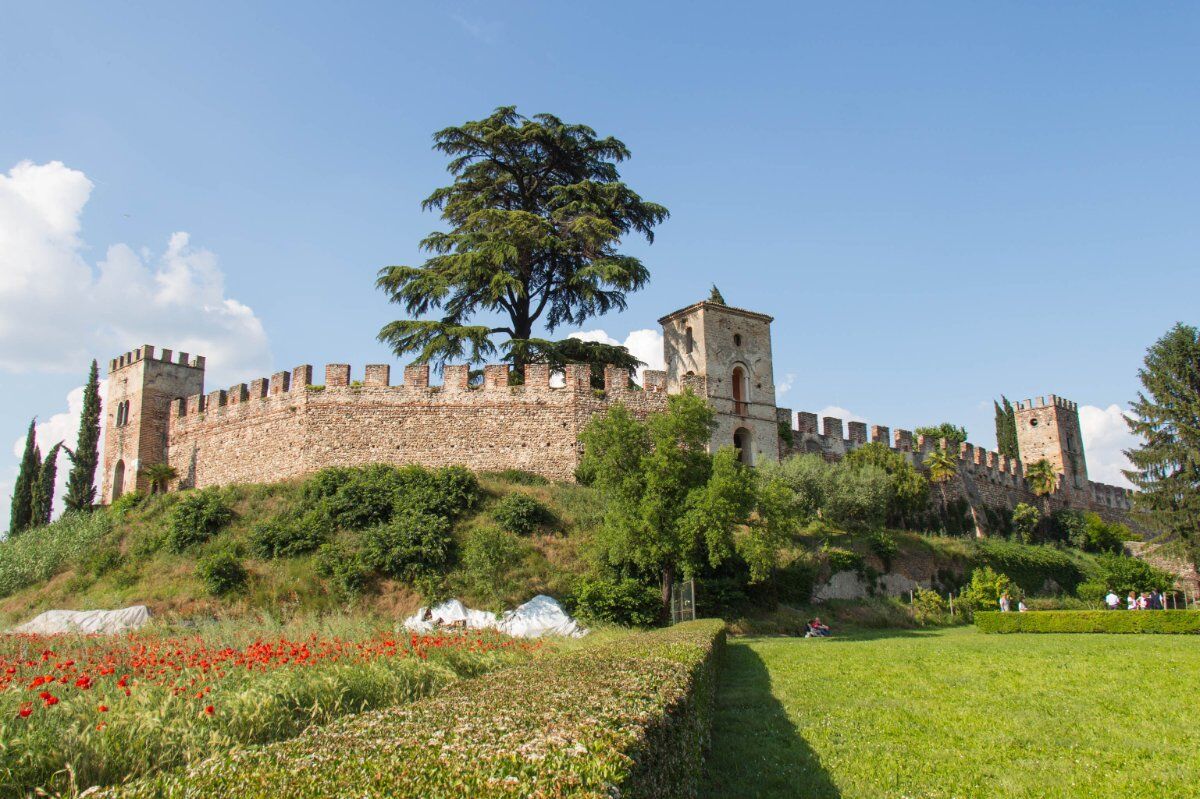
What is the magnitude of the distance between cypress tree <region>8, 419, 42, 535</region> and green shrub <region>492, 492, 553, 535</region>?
17.5m

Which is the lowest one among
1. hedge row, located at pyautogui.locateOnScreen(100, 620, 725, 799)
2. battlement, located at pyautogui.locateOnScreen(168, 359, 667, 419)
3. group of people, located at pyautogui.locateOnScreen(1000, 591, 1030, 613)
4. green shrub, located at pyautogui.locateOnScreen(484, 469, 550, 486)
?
group of people, located at pyautogui.locateOnScreen(1000, 591, 1030, 613)

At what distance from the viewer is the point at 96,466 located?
30.1m

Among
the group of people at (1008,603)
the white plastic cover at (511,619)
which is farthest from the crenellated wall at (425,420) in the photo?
the group of people at (1008,603)

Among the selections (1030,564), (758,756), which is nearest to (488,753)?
(758,756)

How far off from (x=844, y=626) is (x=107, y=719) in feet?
64.6

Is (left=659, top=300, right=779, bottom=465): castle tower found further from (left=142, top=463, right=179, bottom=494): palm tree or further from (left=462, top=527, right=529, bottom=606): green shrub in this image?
(left=142, top=463, right=179, bottom=494): palm tree

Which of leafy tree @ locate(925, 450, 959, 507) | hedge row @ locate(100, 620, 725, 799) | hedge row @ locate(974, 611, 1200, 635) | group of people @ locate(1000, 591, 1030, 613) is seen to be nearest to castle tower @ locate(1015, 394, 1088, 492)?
leafy tree @ locate(925, 450, 959, 507)

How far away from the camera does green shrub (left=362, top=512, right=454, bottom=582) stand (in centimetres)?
2055

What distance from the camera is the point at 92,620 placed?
62.2 feet

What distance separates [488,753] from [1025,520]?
39.9m

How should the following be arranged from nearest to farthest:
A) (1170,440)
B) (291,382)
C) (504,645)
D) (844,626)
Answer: (504,645), (844,626), (291,382), (1170,440)

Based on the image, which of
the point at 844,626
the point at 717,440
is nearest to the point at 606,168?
the point at 717,440

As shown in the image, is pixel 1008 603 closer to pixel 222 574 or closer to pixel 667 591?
pixel 667 591

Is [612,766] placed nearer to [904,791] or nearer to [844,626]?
[904,791]
